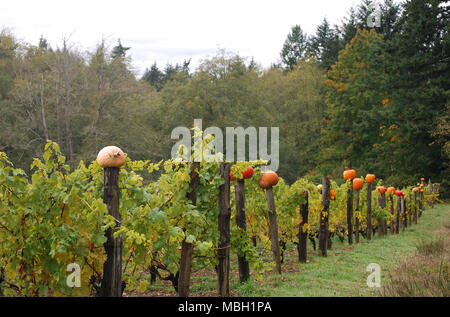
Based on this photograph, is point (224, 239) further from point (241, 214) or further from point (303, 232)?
point (303, 232)

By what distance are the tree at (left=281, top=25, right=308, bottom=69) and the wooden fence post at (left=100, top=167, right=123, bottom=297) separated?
169 feet

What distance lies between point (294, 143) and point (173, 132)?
512 inches

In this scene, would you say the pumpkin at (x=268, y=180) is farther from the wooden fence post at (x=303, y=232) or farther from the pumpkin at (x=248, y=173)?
the wooden fence post at (x=303, y=232)

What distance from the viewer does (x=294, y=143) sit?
37.8 meters

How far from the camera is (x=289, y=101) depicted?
40688mm

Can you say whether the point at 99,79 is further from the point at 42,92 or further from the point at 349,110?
the point at 349,110

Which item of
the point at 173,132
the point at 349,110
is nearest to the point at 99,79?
the point at 173,132

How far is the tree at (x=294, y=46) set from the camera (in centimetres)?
5341

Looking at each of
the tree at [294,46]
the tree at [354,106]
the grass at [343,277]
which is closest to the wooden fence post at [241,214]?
the grass at [343,277]

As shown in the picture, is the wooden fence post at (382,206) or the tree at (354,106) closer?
the wooden fence post at (382,206)

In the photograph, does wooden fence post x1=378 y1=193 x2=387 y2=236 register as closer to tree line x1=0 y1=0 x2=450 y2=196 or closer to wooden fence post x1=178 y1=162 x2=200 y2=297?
wooden fence post x1=178 y1=162 x2=200 y2=297

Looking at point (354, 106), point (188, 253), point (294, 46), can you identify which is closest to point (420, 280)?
point (188, 253)

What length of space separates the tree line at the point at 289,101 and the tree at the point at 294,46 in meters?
9.68

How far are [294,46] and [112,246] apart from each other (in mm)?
53513
